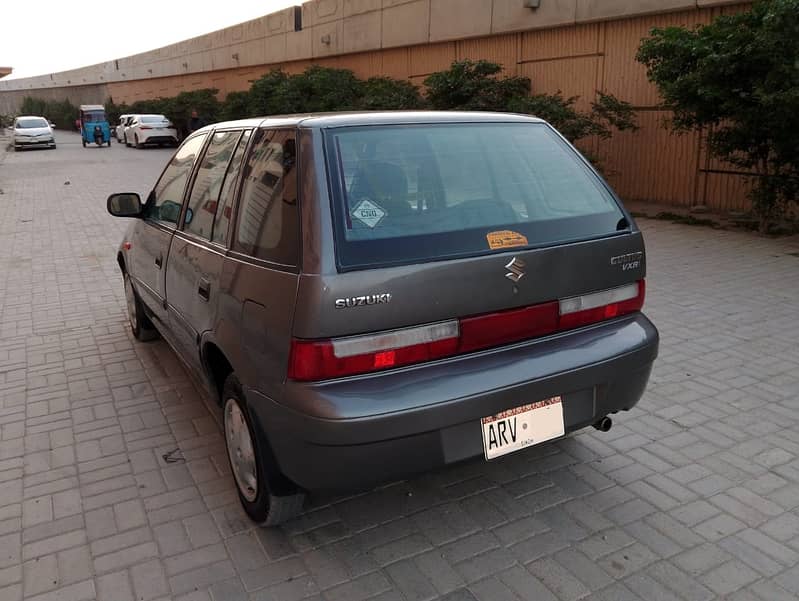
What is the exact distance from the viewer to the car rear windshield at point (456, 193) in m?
2.61

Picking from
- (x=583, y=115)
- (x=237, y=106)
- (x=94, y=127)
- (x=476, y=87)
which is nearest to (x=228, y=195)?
(x=583, y=115)

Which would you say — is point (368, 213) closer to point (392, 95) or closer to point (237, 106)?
point (392, 95)

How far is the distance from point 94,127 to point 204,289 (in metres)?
36.5

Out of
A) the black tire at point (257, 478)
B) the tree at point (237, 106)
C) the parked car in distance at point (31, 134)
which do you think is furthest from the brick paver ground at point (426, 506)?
the parked car in distance at point (31, 134)

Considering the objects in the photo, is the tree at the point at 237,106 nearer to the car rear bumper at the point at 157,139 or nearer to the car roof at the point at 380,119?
the car rear bumper at the point at 157,139

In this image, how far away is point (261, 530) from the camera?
9.87ft

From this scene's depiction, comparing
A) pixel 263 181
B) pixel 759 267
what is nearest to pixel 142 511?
pixel 263 181

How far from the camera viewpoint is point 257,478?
2.89 meters

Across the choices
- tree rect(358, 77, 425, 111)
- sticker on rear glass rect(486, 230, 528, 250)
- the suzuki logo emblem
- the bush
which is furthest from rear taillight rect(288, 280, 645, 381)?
tree rect(358, 77, 425, 111)

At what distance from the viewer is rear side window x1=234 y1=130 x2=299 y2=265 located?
263 cm

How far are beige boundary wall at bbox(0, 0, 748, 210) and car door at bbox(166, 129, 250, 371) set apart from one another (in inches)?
390

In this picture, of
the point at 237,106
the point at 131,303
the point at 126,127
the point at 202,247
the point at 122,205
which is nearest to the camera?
the point at 202,247

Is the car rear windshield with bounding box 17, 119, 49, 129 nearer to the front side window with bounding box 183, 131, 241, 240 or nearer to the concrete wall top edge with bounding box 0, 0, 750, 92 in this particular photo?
the concrete wall top edge with bounding box 0, 0, 750, 92

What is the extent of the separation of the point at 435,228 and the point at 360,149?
0.45 metres
